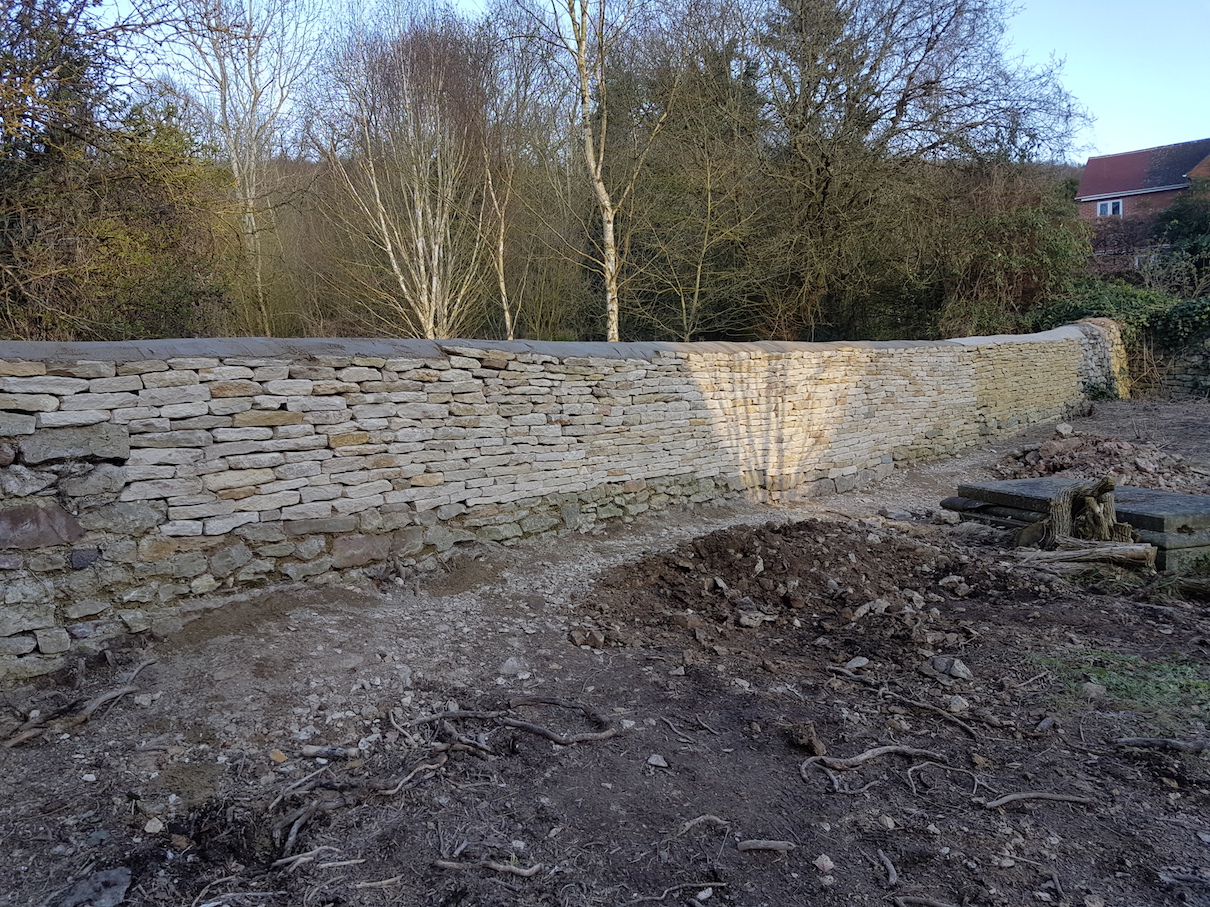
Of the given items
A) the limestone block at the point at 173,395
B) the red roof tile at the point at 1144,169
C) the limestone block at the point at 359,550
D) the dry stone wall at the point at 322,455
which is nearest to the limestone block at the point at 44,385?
the dry stone wall at the point at 322,455

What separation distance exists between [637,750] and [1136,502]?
17.5 ft

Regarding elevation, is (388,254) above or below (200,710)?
above

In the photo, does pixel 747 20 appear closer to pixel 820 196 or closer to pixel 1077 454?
pixel 820 196

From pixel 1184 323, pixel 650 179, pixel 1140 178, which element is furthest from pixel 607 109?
pixel 1140 178

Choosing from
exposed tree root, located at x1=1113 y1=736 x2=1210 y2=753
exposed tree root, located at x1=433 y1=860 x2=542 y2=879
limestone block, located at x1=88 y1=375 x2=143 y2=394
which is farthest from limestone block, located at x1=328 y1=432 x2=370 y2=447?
exposed tree root, located at x1=1113 y1=736 x2=1210 y2=753

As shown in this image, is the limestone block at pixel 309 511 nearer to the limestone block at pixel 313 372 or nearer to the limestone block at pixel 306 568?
the limestone block at pixel 306 568

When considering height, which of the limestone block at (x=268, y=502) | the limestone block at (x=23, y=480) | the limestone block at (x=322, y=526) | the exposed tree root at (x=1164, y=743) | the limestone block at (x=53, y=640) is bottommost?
the exposed tree root at (x=1164, y=743)

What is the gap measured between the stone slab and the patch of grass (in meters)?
2.19

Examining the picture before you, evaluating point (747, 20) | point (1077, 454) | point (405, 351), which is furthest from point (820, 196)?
point (405, 351)

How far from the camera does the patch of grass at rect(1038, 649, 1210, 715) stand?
11.5ft

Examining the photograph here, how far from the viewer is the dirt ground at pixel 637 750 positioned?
8.28 ft

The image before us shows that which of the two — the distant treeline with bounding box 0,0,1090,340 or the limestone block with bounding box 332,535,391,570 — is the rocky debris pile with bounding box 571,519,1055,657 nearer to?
the limestone block with bounding box 332,535,391,570

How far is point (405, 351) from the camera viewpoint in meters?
5.42

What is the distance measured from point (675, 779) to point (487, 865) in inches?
35.1
